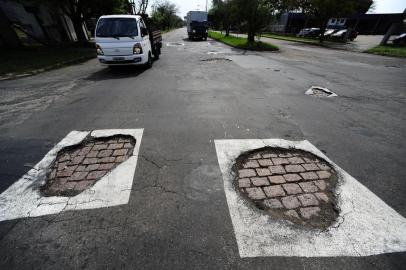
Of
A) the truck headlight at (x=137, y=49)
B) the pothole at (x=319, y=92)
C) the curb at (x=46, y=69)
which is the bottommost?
the curb at (x=46, y=69)

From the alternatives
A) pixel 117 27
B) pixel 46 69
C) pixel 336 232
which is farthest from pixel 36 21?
pixel 336 232

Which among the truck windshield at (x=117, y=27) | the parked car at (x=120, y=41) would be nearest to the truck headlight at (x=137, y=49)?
the parked car at (x=120, y=41)

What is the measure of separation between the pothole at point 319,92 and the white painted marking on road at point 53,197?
241 inches

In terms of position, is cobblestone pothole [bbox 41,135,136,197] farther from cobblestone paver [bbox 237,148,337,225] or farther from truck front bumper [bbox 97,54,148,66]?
truck front bumper [bbox 97,54,148,66]

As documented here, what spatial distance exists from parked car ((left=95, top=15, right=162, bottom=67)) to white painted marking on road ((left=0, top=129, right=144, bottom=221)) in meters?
6.24

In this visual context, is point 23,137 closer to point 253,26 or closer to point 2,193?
point 2,193

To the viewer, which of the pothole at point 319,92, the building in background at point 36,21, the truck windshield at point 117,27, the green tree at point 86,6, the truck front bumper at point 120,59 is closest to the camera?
the pothole at point 319,92

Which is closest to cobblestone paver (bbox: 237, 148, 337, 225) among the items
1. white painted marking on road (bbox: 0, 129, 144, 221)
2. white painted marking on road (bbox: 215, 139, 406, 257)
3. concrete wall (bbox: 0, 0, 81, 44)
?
white painted marking on road (bbox: 215, 139, 406, 257)

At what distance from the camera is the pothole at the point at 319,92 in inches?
255

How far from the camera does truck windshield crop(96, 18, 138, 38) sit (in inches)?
328

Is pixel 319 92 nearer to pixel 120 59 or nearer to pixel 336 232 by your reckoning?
pixel 336 232

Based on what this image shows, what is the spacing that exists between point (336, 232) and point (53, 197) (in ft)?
11.0

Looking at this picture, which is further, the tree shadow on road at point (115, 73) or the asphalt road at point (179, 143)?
the tree shadow on road at point (115, 73)

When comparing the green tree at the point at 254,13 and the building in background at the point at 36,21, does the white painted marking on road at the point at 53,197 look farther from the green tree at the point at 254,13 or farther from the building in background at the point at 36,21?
the green tree at the point at 254,13
